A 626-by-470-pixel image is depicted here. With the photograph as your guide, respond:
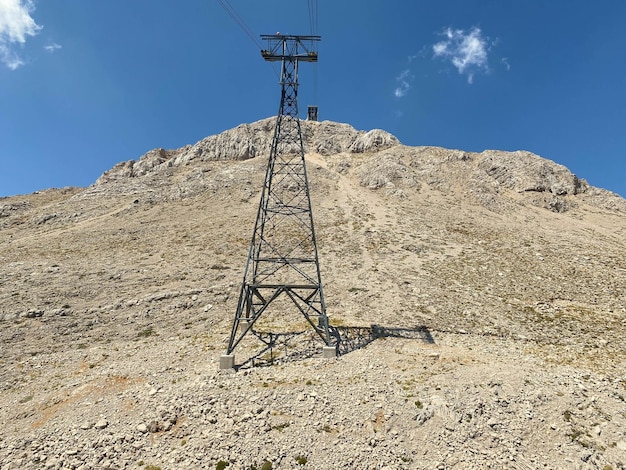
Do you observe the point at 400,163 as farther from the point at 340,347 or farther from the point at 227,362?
the point at 227,362

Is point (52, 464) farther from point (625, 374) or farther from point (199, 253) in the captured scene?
point (199, 253)

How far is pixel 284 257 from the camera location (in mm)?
27906

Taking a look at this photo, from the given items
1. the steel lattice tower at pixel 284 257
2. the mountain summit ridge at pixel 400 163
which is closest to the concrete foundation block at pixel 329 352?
the steel lattice tower at pixel 284 257

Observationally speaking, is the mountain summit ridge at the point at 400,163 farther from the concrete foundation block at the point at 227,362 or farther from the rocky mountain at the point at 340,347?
the concrete foundation block at the point at 227,362

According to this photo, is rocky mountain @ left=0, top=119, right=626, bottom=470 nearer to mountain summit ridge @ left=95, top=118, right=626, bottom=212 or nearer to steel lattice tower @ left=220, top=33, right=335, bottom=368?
steel lattice tower @ left=220, top=33, right=335, bottom=368

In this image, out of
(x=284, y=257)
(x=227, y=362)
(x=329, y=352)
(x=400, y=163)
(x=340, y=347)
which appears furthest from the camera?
(x=400, y=163)

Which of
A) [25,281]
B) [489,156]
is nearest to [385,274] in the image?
[25,281]

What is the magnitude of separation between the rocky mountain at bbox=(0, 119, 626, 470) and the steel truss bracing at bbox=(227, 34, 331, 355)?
1416 millimetres

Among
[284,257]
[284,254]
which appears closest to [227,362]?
[284,257]

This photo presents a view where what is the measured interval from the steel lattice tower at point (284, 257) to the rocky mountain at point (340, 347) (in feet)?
3.84

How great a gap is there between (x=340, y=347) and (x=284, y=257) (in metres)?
13.2

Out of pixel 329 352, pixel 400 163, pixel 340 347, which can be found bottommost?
pixel 340 347

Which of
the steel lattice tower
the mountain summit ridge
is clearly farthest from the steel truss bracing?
the mountain summit ridge

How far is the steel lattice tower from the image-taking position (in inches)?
629
